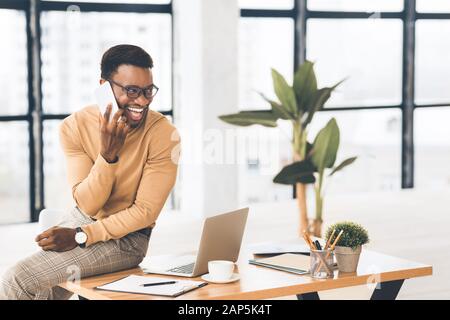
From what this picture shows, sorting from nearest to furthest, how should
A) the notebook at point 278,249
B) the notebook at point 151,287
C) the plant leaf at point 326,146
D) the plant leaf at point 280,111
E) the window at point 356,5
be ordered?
the notebook at point 151,287, the notebook at point 278,249, the plant leaf at point 326,146, the plant leaf at point 280,111, the window at point 356,5

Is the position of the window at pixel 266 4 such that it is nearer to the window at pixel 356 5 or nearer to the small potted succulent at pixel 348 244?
the window at pixel 356 5

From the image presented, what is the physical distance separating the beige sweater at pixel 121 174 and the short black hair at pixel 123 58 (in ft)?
0.63

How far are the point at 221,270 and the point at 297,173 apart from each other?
7.81 feet

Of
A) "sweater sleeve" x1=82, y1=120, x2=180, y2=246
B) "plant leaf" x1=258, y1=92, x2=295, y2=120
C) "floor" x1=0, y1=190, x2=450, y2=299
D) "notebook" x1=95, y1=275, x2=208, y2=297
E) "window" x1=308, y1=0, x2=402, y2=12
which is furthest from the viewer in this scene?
"window" x1=308, y1=0, x2=402, y2=12

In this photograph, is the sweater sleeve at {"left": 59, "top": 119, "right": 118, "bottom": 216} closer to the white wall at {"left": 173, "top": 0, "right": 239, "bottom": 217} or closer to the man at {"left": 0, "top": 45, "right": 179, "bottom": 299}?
the man at {"left": 0, "top": 45, "right": 179, "bottom": 299}

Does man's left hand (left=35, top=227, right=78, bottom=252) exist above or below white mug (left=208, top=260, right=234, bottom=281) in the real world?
above

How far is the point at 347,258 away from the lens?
244 centimetres

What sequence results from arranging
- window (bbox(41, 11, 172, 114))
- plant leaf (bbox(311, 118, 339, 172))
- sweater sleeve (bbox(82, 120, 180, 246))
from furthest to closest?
window (bbox(41, 11, 172, 114)) < plant leaf (bbox(311, 118, 339, 172)) < sweater sleeve (bbox(82, 120, 180, 246))

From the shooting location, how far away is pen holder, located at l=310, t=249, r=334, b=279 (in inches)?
93.0

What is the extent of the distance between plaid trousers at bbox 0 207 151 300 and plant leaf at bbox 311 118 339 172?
7.35ft

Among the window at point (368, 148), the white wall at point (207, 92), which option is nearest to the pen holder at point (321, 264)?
the white wall at point (207, 92)

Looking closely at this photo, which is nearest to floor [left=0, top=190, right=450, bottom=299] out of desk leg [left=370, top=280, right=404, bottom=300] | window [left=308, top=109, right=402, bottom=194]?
window [left=308, top=109, right=402, bottom=194]

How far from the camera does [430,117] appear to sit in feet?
24.0

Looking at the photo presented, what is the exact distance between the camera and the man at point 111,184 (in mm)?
2430
